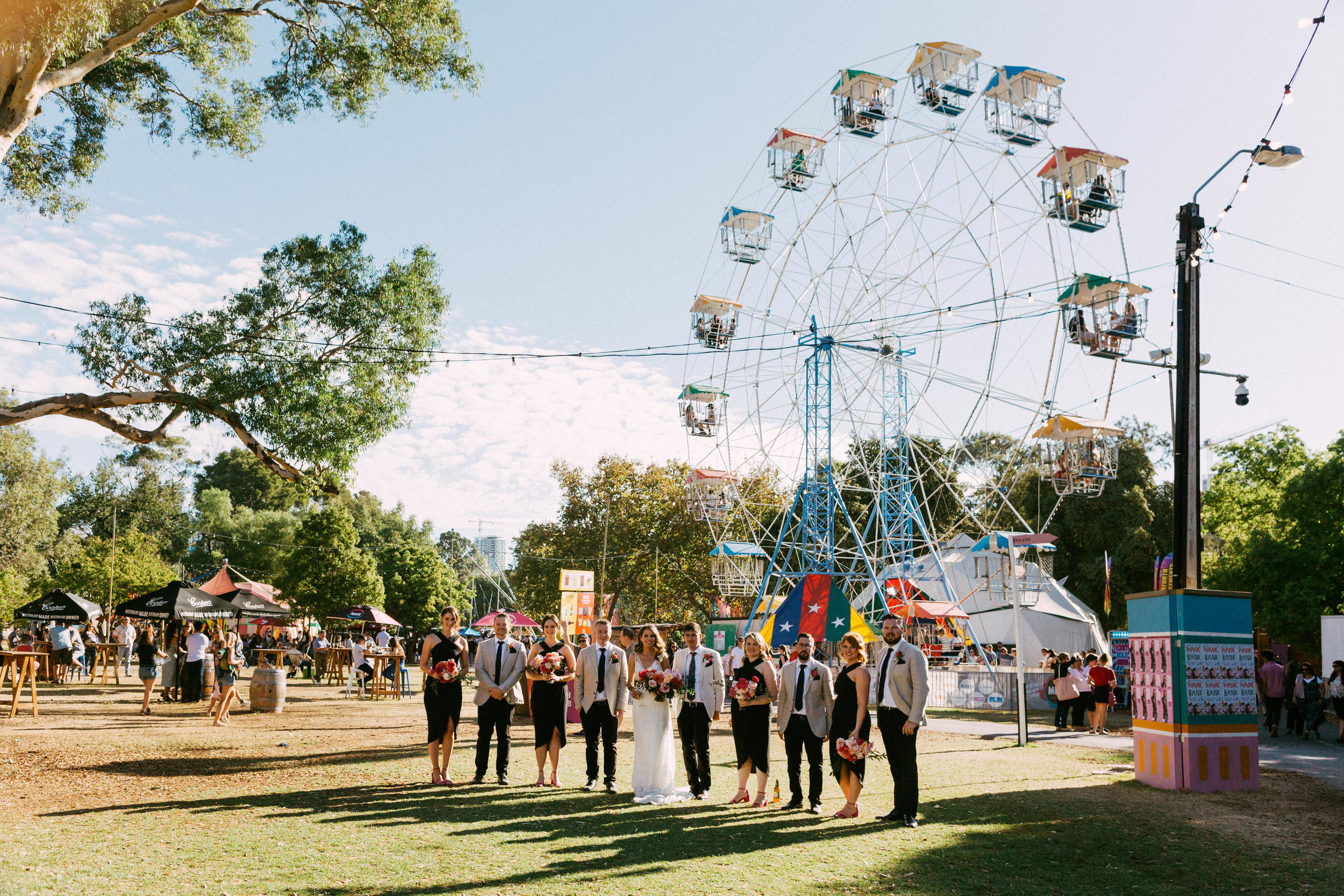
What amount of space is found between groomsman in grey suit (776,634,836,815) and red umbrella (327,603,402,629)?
28.8 meters

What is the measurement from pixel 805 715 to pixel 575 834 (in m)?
2.63

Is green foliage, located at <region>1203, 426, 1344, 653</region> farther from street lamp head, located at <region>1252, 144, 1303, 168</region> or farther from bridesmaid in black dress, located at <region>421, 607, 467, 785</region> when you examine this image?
bridesmaid in black dress, located at <region>421, 607, 467, 785</region>

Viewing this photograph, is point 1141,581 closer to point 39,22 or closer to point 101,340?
point 101,340

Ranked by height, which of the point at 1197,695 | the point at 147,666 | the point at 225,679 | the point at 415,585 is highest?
the point at 415,585

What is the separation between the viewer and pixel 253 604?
30266 mm

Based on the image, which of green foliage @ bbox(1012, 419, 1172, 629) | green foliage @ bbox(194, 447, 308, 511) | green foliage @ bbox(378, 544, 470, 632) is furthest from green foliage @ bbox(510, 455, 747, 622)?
green foliage @ bbox(194, 447, 308, 511)

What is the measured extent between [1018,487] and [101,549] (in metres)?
46.5

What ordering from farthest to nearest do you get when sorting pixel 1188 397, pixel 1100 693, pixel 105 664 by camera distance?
pixel 105 664, pixel 1100 693, pixel 1188 397

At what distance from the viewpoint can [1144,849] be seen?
8633 millimetres

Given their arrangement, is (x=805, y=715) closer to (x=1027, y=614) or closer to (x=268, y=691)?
(x=268, y=691)

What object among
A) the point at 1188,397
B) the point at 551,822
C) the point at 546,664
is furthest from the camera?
the point at 1188,397

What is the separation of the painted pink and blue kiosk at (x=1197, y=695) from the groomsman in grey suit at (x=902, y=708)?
4.96m

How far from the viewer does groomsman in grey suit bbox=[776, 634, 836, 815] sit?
10.0m

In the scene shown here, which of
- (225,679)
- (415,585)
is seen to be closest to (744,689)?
(225,679)
